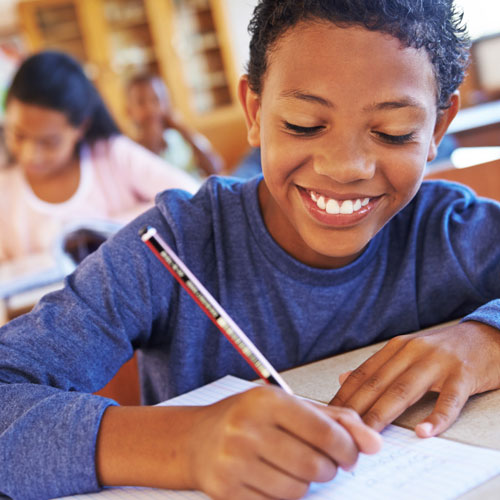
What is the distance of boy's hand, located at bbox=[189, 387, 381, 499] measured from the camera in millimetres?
503

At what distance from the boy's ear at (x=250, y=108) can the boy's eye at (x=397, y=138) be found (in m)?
0.20

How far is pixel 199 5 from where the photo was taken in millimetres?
6273

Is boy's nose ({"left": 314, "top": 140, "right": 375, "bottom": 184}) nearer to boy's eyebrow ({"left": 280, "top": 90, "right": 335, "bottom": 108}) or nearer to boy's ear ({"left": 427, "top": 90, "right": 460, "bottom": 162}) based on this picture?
boy's eyebrow ({"left": 280, "top": 90, "right": 335, "bottom": 108})

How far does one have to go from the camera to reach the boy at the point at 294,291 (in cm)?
55

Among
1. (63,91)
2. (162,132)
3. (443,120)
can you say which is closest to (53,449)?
(443,120)

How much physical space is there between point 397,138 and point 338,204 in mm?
113

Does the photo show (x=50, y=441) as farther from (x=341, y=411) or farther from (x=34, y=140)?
(x=34, y=140)

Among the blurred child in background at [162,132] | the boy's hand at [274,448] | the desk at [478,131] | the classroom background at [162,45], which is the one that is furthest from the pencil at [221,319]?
the classroom background at [162,45]

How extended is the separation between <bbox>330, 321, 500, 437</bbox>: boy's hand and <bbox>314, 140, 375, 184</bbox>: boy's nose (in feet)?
0.62

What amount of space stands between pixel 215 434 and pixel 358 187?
0.38m

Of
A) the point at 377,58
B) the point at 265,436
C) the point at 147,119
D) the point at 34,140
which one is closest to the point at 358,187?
the point at 377,58

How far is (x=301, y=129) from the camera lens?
774 millimetres

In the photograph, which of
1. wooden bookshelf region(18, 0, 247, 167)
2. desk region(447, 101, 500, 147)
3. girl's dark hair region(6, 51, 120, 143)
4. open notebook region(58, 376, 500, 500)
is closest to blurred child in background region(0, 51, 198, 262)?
girl's dark hair region(6, 51, 120, 143)

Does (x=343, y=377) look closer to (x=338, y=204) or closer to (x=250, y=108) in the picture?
(x=338, y=204)
